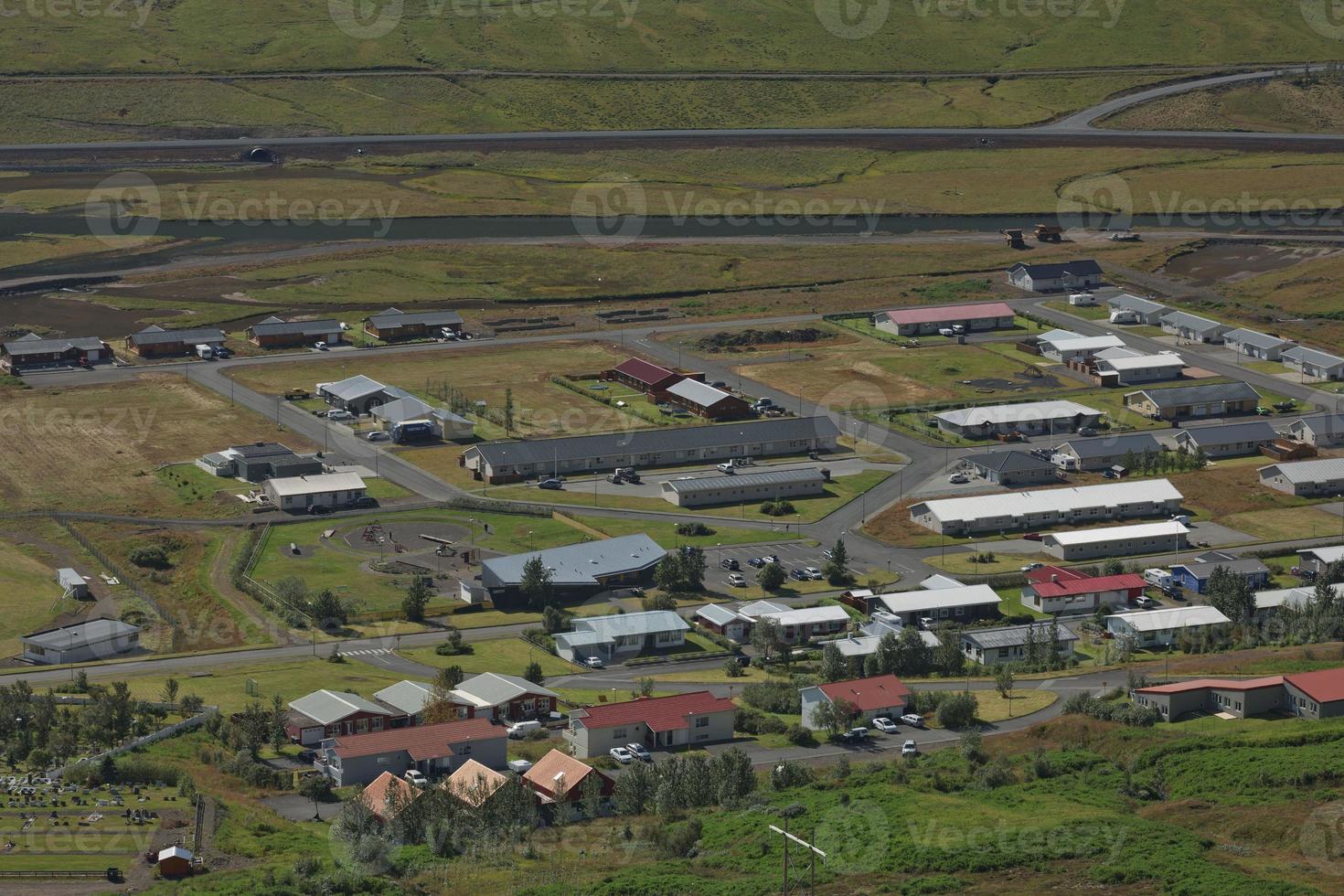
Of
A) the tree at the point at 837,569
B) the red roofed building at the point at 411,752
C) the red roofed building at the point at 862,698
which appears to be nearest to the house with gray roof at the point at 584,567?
the tree at the point at 837,569

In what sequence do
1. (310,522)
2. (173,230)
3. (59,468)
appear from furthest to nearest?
1. (173,230)
2. (59,468)
3. (310,522)

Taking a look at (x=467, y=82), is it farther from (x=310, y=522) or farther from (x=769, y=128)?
(x=310, y=522)

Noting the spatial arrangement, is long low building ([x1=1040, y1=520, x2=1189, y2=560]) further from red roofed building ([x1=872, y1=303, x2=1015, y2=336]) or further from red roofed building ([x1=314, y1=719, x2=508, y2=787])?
red roofed building ([x1=872, y1=303, x2=1015, y2=336])

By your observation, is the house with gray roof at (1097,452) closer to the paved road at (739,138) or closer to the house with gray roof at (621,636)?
the house with gray roof at (621,636)

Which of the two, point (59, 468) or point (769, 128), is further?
point (769, 128)

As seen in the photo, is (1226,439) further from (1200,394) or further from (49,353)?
(49,353)

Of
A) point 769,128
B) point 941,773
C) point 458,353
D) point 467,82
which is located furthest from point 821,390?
point 467,82

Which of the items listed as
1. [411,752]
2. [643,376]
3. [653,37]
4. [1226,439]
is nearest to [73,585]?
[411,752]
